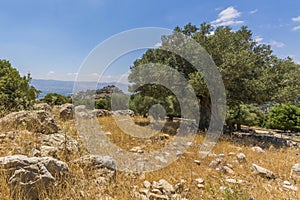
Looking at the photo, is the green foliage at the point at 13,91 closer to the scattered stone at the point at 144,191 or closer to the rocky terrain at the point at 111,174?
the rocky terrain at the point at 111,174

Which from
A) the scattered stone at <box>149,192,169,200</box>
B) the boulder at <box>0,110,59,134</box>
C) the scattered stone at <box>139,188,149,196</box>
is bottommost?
the scattered stone at <box>139,188,149,196</box>

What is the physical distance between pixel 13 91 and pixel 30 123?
3.69 metres

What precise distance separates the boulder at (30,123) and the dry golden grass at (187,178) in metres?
0.53

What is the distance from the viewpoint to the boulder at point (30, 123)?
4.16m

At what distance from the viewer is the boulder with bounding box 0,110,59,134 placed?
13.6 feet

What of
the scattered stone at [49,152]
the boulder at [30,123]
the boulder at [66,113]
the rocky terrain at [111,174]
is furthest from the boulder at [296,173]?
the boulder at [66,113]

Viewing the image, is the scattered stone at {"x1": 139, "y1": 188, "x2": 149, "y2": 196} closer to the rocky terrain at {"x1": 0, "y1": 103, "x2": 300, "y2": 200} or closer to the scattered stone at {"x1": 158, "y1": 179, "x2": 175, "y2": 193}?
the rocky terrain at {"x1": 0, "y1": 103, "x2": 300, "y2": 200}

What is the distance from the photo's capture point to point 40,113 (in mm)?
4453

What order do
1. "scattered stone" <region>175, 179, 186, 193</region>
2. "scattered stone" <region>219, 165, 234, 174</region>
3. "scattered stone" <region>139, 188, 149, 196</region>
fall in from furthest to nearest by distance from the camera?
"scattered stone" <region>219, 165, 234, 174</region> → "scattered stone" <region>175, 179, 186, 193</region> → "scattered stone" <region>139, 188, 149, 196</region>

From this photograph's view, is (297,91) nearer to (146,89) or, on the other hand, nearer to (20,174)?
(146,89)

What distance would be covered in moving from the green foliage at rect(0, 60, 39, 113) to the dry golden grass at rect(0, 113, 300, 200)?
113 inches

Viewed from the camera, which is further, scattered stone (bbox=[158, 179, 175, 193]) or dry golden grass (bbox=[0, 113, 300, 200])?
scattered stone (bbox=[158, 179, 175, 193])

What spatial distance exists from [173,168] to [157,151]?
3.48ft

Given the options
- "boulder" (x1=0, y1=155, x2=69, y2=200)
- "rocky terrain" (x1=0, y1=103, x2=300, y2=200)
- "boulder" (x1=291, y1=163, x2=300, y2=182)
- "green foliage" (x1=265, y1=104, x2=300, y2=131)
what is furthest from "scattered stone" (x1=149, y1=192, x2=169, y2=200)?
"green foliage" (x1=265, y1=104, x2=300, y2=131)
